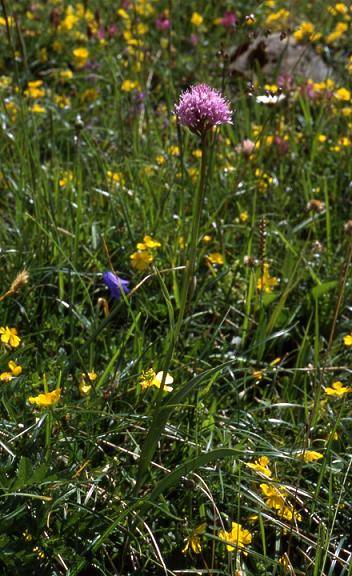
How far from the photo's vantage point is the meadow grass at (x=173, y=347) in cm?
148

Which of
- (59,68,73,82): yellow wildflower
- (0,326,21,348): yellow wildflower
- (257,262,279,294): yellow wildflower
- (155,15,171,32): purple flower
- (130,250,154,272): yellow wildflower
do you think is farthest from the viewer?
(155,15,171,32): purple flower

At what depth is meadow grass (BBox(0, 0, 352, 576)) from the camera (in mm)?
1478

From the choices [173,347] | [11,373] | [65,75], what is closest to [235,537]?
[173,347]

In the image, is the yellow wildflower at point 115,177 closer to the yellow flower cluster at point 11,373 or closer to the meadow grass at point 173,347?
the meadow grass at point 173,347

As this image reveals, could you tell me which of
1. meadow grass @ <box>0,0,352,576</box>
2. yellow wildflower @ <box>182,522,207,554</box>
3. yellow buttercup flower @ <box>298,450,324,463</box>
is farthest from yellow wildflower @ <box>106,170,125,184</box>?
yellow wildflower @ <box>182,522,207,554</box>

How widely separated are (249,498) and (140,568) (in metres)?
0.26

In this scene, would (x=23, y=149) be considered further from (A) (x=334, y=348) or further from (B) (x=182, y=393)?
(B) (x=182, y=393)

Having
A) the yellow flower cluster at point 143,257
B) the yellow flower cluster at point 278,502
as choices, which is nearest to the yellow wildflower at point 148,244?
the yellow flower cluster at point 143,257

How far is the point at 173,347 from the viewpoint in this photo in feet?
4.65

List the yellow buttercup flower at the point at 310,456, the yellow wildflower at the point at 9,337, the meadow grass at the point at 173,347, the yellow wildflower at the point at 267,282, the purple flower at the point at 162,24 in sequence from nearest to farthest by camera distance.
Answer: the meadow grass at the point at 173,347
the yellow buttercup flower at the point at 310,456
the yellow wildflower at the point at 9,337
the yellow wildflower at the point at 267,282
the purple flower at the point at 162,24

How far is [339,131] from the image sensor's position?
3381mm

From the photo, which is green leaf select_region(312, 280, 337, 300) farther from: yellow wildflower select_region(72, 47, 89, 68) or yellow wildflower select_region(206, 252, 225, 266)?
yellow wildflower select_region(72, 47, 89, 68)

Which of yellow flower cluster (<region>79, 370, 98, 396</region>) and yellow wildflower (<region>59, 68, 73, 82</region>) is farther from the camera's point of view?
yellow wildflower (<region>59, 68, 73, 82</region>)

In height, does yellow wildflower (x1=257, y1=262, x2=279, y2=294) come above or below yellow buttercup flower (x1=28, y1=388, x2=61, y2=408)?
above
